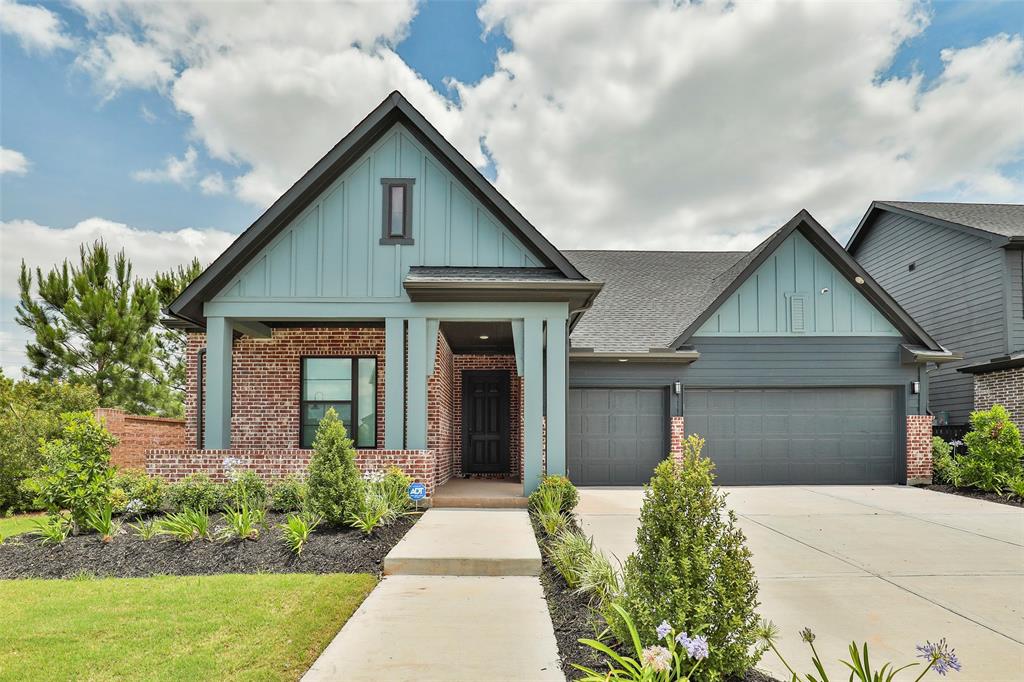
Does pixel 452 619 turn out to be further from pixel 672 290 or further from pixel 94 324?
pixel 94 324

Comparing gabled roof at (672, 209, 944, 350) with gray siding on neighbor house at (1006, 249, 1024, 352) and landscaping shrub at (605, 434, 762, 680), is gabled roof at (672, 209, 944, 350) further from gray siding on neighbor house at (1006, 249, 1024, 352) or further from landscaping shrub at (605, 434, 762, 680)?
landscaping shrub at (605, 434, 762, 680)

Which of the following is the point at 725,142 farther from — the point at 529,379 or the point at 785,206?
the point at 785,206

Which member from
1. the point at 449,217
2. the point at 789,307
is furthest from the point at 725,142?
the point at 449,217

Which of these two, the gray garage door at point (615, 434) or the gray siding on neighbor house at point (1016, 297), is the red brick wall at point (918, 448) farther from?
the gray garage door at point (615, 434)

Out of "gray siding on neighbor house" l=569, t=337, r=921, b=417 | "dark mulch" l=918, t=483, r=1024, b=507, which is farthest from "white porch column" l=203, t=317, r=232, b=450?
"dark mulch" l=918, t=483, r=1024, b=507

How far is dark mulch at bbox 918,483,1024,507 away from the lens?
35.0 ft

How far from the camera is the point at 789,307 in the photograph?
1275 centimetres

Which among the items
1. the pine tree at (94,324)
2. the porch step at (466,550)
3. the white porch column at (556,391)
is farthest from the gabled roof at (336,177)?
the pine tree at (94,324)

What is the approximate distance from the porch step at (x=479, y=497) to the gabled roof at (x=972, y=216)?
42.5 ft

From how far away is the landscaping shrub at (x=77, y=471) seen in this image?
6.55m

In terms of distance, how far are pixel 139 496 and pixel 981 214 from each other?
794 inches

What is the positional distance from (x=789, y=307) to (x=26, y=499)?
47.4 ft

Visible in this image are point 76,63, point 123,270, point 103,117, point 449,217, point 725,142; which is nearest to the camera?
point 449,217

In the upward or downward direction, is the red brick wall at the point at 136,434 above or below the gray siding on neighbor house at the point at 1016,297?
below
